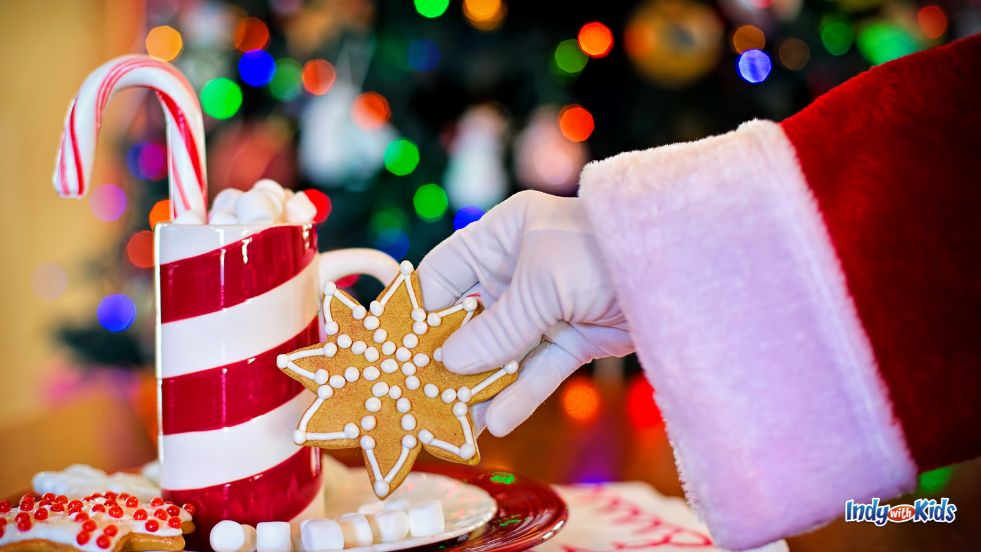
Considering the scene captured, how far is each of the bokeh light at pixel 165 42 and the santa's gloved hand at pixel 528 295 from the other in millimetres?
1989

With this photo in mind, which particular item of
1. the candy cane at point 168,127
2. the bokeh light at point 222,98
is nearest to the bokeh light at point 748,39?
the bokeh light at point 222,98

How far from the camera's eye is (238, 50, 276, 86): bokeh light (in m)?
2.16

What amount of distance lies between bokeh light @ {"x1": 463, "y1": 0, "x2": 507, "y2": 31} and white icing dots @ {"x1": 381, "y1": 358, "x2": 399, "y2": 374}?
1.53m

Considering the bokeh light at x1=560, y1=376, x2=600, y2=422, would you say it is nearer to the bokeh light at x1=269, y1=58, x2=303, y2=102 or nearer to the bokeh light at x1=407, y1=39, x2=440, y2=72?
the bokeh light at x1=407, y1=39, x2=440, y2=72

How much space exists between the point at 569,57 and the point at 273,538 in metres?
1.71

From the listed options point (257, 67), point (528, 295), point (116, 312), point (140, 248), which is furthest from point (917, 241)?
point (116, 312)

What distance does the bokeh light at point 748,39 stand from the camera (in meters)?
2.03

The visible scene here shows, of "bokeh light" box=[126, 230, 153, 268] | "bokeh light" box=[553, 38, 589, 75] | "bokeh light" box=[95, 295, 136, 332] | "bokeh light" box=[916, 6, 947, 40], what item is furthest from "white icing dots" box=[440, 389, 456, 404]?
"bokeh light" box=[95, 295, 136, 332]

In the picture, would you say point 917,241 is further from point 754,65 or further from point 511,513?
point 754,65

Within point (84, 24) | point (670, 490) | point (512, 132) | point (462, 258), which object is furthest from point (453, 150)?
point (84, 24)

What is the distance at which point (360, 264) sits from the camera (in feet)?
2.52

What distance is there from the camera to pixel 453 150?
207 centimetres

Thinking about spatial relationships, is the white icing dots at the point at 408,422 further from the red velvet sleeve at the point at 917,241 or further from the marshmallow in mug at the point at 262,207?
the red velvet sleeve at the point at 917,241

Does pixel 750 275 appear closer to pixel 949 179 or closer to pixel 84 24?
pixel 949 179
